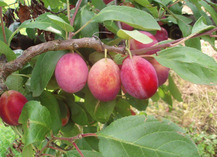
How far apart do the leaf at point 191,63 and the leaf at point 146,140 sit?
10 centimetres

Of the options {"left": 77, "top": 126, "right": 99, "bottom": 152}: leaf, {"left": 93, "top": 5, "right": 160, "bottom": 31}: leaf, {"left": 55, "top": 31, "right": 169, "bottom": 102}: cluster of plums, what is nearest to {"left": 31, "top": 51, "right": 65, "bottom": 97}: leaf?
{"left": 55, "top": 31, "right": 169, "bottom": 102}: cluster of plums

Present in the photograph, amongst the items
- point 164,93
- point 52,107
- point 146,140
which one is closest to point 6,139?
point 164,93

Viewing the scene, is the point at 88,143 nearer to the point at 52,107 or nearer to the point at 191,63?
the point at 52,107

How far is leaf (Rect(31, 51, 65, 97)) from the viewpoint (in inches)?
21.8

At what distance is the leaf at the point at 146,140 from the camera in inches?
Result: 18.2

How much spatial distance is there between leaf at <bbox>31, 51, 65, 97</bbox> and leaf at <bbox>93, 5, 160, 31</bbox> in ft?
0.49

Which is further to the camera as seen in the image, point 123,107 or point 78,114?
point 123,107

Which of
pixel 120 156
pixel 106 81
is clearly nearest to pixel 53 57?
pixel 106 81

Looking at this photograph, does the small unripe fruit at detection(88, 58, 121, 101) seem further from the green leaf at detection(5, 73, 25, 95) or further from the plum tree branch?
the green leaf at detection(5, 73, 25, 95)

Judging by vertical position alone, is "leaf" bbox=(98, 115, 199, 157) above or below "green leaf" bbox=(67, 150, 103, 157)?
above

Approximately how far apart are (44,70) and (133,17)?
0.23m

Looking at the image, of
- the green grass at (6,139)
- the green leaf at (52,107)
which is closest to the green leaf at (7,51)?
the green leaf at (52,107)

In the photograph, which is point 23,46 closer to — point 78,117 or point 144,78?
point 78,117

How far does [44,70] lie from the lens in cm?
56
